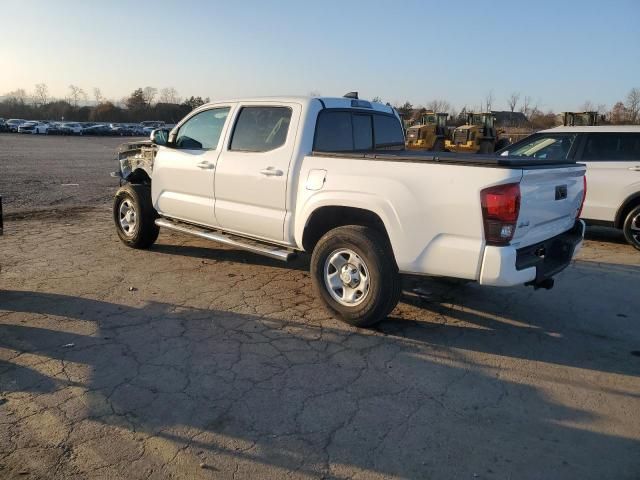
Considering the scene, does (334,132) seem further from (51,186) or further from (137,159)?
(51,186)

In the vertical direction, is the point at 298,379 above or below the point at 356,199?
below

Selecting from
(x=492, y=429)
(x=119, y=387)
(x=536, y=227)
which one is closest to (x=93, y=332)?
(x=119, y=387)

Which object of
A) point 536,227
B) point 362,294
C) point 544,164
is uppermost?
point 544,164

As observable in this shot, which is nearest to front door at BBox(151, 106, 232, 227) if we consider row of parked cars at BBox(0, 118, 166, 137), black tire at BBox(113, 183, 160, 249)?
black tire at BBox(113, 183, 160, 249)

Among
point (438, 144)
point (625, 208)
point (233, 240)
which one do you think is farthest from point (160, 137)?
point (438, 144)

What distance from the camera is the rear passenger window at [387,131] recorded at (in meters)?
5.91

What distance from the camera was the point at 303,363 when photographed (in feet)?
12.7

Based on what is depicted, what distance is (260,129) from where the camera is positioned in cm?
536

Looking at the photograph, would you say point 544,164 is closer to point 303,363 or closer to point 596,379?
point 596,379

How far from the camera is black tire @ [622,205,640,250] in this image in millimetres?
7543

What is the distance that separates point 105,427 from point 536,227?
3.38 m

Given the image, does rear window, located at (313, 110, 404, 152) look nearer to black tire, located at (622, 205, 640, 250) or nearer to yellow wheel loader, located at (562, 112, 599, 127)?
black tire, located at (622, 205, 640, 250)

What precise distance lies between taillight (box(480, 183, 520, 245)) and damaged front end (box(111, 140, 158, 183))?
4.89 m

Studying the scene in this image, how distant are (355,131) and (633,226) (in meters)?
4.88
